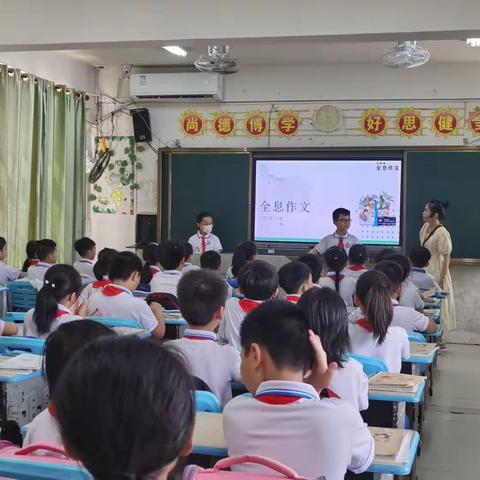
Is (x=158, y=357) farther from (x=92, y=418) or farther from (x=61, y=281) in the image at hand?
(x=61, y=281)

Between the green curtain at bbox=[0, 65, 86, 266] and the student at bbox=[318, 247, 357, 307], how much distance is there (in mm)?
3334

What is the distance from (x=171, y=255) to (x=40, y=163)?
3136mm

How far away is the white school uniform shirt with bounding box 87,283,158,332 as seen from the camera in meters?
3.66

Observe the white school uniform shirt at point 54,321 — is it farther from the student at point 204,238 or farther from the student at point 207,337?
the student at point 204,238

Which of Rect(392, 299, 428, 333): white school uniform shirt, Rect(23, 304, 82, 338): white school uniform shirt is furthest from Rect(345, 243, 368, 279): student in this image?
Rect(23, 304, 82, 338): white school uniform shirt

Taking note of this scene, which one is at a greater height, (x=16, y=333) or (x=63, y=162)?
(x=63, y=162)

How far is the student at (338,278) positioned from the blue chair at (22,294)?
2132mm

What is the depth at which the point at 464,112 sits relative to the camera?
A: 746 centimetres

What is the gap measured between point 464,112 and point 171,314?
15.8 ft

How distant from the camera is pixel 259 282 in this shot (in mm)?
3402

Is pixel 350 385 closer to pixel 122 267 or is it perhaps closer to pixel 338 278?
pixel 122 267

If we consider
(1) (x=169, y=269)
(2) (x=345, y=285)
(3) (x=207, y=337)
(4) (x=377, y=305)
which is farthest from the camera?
(2) (x=345, y=285)

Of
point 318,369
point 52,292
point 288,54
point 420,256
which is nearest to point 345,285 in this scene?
point 420,256

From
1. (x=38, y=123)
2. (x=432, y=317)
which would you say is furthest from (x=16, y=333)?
(x=38, y=123)
